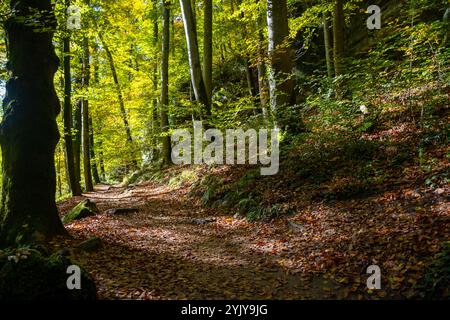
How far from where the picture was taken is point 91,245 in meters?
6.43

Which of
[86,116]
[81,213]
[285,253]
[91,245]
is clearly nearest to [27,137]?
[91,245]

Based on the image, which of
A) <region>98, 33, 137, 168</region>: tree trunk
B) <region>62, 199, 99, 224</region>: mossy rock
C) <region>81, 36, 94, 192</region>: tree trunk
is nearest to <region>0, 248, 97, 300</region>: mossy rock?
<region>62, 199, 99, 224</region>: mossy rock

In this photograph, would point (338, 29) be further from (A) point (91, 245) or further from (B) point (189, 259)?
(A) point (91, 245)

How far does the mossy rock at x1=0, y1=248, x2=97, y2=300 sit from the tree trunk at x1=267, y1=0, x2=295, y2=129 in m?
7.23

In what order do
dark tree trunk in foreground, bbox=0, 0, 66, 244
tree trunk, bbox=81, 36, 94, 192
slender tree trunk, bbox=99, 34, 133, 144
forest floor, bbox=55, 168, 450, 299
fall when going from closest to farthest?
forest floor, bbox=55, 168, 450, 299, dark tree trunk in foreground, bbox=0, 0, 66, 244, tree trunk, bbox=81, 36, 94, 192, slender tree trunk, bbox=99, 34, 133, 144

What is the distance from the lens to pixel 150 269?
571cm

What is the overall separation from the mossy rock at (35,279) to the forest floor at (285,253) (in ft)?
2.44

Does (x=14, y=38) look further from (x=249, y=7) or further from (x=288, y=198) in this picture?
(x=249, y=7)

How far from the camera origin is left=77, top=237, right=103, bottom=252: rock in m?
6.29

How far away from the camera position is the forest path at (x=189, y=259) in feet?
15.8

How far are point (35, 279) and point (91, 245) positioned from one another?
2634 mm

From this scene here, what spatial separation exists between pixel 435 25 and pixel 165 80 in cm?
1250

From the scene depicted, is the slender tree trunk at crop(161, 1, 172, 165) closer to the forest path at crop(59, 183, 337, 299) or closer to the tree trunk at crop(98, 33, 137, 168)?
the tree trunk at crop(98, 33, 137, 168)
